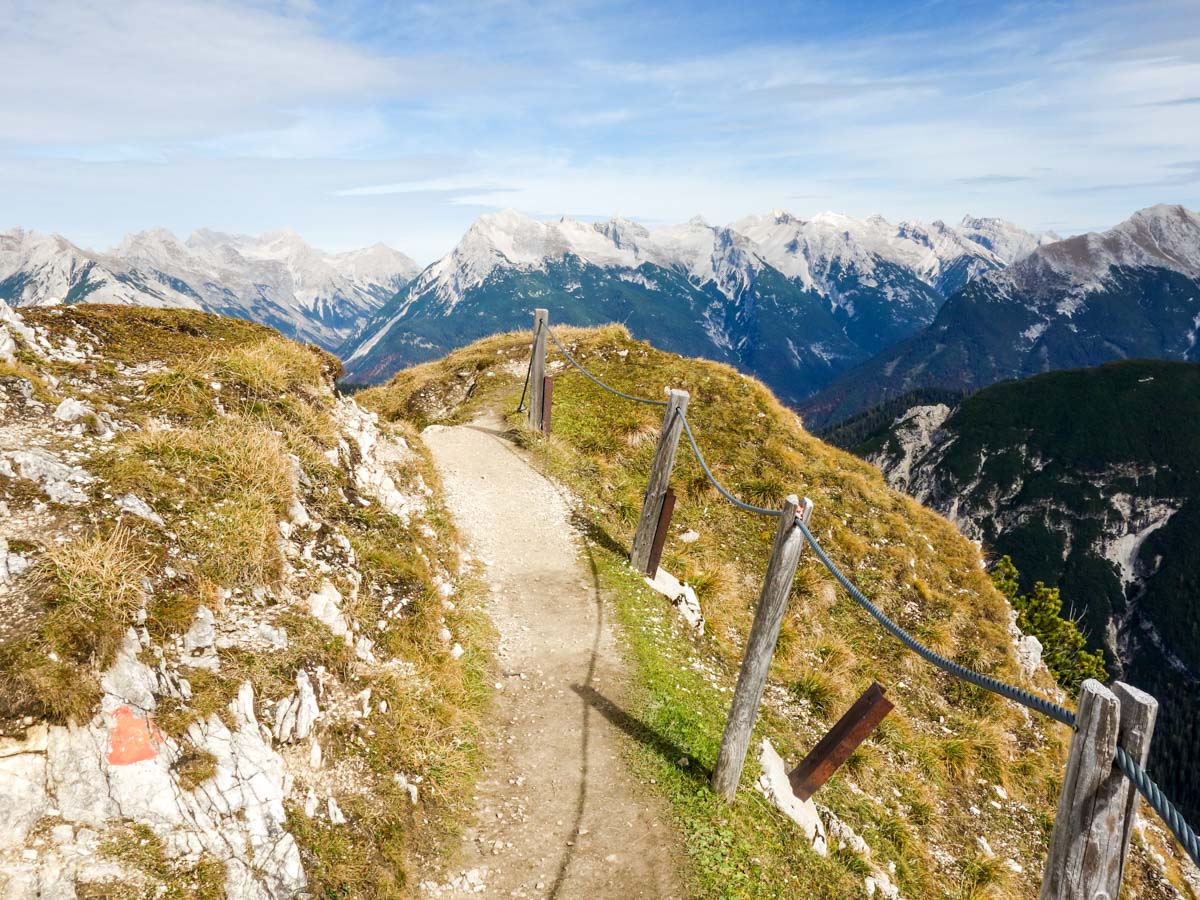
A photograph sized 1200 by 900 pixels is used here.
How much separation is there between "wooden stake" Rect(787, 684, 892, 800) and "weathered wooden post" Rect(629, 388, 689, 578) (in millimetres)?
5243

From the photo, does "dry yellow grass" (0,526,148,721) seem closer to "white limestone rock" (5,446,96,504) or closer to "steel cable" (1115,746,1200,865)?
"white limestone rock" (5,446,96,504)

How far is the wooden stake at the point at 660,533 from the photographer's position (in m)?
12.6

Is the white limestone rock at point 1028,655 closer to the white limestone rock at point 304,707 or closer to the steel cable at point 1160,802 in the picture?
the steel cable at point 1160,802

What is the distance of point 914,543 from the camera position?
18.9 meters

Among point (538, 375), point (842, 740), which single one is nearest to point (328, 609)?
point (842, 740)

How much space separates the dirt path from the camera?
6.71 metres

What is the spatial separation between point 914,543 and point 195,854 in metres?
19.1

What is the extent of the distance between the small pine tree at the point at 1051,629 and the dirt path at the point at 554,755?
150 feet

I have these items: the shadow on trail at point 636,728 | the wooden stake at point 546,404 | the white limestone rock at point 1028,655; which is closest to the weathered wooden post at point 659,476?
the shadow on trail at point 636,728

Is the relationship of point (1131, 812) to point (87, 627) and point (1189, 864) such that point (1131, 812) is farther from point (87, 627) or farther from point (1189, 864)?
point (1189, 864)

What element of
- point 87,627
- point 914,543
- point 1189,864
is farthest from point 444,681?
point 1189,864

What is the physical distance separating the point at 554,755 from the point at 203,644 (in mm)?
4510

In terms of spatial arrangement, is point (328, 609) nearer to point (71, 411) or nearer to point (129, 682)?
point (129, 682)

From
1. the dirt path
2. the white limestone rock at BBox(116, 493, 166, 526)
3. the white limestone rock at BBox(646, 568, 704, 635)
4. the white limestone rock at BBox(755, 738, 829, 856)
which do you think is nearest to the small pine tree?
the white limestone rock at BBox(646, 568, 704, 635)
